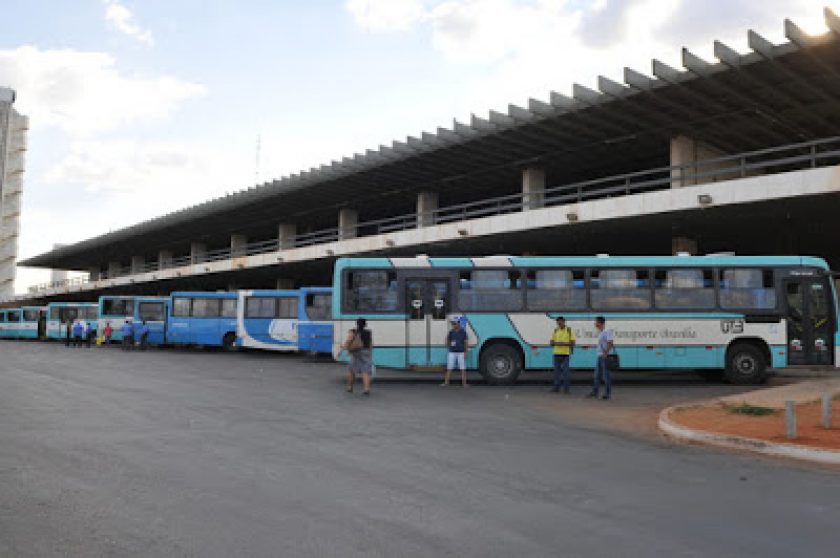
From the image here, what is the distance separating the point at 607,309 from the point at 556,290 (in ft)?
4.37

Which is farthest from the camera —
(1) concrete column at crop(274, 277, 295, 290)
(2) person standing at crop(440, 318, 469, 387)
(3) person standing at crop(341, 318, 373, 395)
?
(1) concrete column at crop(274, 277, 295, 290)

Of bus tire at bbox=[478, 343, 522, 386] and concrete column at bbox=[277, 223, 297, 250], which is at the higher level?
concrete column at bbox=[277, 223, 297, 250]

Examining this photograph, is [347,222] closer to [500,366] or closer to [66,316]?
[66,316]

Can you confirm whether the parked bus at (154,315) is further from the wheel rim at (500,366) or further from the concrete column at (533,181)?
the wheel rim at (500,366)

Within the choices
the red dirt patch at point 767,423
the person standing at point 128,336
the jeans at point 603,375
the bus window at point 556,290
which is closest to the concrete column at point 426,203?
the person standing at point 128,336

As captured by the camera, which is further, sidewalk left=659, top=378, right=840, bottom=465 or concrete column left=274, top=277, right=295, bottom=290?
concrete column left=274, top=277, right=295, bottom=290

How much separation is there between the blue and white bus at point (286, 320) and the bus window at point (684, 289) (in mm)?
13454

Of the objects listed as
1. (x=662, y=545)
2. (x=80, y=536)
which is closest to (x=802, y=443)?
(x=662, y=545)

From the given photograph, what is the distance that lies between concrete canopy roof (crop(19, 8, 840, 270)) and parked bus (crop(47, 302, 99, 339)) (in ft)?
38.2

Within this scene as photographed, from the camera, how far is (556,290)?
674 inches

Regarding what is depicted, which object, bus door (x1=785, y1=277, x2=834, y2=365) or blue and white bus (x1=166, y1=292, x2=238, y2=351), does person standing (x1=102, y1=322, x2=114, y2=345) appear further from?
bus door (x1=785, y1=277, x2=834, y2=365)

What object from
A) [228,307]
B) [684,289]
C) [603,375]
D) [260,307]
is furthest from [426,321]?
[228,307]

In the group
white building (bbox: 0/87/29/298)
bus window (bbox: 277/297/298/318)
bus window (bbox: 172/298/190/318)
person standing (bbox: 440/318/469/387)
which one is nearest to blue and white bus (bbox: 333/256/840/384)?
person standing (bbox: 440/318/469/387)

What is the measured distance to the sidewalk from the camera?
8.08 m
